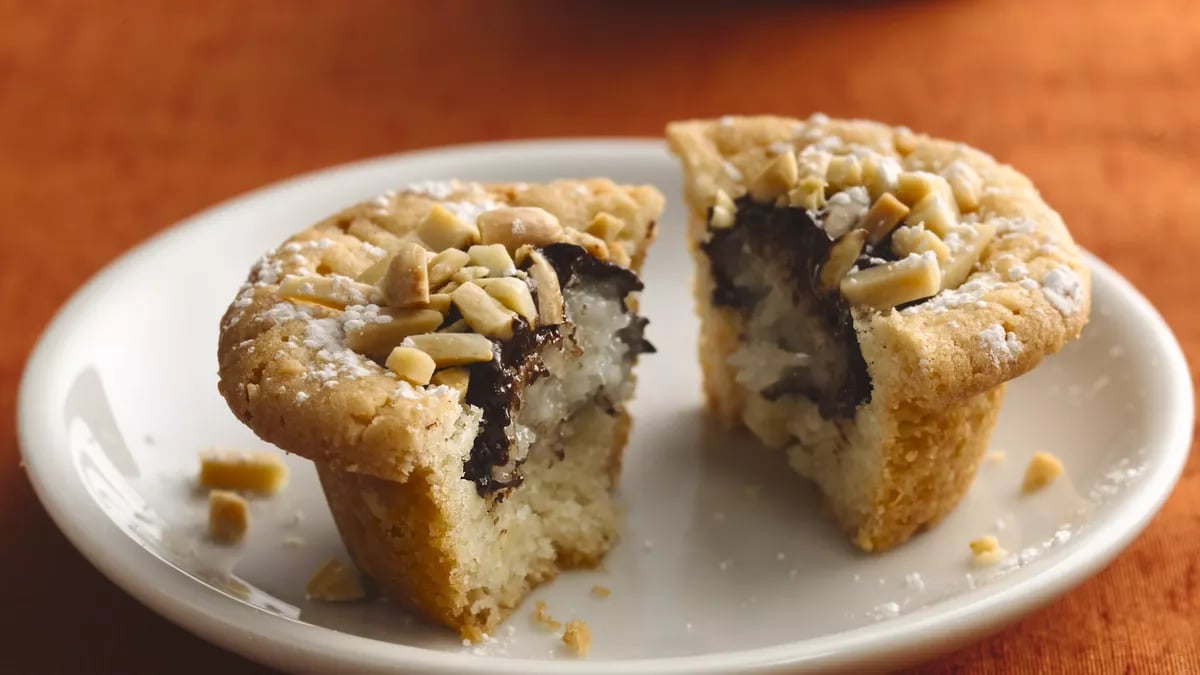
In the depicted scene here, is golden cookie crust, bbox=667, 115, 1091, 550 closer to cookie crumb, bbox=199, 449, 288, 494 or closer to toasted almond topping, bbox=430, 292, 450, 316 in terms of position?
toasted almond topping, bbox=430, 292, 450, 316

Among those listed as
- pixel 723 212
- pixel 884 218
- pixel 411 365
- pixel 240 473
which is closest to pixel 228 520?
pixel 240 473

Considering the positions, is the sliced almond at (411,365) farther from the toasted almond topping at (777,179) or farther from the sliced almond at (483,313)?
the toasted almond topping at (777,179)

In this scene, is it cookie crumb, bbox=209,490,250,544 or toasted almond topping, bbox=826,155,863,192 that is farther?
toasted almond topping, bbox=826,155,863,192

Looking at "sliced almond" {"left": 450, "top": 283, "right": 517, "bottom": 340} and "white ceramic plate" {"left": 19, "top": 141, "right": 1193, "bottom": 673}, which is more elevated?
"sliced almond" {"left": 450, "top": 283, "right": 517, "bottom": 340}

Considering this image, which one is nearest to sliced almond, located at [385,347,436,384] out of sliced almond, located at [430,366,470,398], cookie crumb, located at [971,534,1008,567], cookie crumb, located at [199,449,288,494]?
sliced almond, located at [430,366,470,398]

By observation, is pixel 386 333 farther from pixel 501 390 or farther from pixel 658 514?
pixel 658 514

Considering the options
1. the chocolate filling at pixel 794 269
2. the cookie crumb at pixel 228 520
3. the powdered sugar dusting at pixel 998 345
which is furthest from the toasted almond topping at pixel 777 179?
the cookie crumb at pixel 228 520
